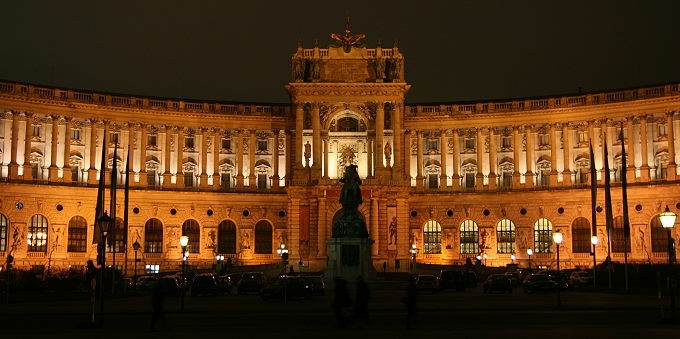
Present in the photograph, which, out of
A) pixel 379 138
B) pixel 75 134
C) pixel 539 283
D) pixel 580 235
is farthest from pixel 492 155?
pixel 75 134

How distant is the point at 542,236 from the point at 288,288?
185ft

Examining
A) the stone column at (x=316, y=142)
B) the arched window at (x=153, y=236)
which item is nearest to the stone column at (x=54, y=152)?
the arched window at (x=153, y=236)

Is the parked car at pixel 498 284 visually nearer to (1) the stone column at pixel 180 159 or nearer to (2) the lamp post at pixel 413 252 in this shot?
(2) the lamp post at pixel 413 252

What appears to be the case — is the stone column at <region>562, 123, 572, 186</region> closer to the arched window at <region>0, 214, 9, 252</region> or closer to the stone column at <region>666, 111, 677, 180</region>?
the stone column at <region>666, 111, 677, 180</region>

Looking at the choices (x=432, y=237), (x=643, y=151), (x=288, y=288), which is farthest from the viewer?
(x=432, y=237)

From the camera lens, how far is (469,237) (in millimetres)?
108562

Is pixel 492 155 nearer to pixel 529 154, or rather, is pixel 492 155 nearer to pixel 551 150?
pixel 529 154

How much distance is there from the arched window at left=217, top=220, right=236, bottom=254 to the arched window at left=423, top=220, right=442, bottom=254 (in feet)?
71.4

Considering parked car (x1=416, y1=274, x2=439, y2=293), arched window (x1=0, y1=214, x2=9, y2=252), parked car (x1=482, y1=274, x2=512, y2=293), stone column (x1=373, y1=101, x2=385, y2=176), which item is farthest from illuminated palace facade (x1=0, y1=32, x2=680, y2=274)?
parked car (x1=482, y1=274, x2=512, y2=293)

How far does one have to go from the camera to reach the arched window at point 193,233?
106 metres

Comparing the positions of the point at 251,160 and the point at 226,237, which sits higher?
the point at 251,160

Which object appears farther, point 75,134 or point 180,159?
point 180,159

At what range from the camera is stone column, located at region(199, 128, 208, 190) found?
108062 mm

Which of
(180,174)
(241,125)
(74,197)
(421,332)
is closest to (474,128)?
(241,125)
